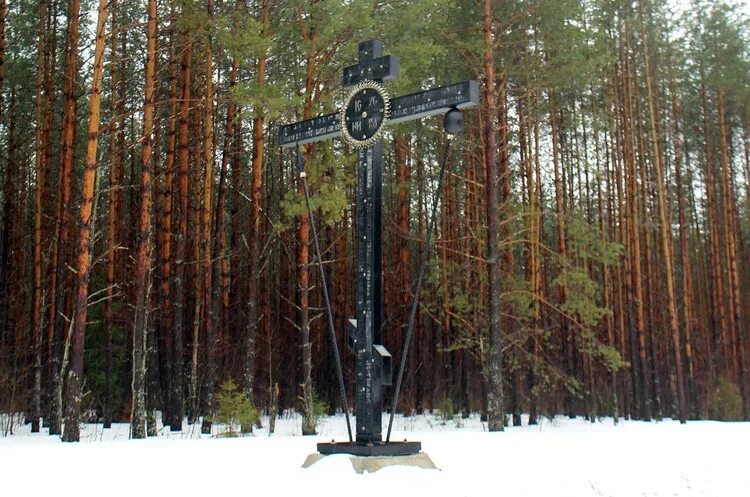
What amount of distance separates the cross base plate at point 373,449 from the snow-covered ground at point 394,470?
0.72 ft

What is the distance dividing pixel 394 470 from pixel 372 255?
2.22 m

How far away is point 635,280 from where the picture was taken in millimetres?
22875

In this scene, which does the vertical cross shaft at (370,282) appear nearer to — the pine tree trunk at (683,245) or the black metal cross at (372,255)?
the black metal cross at (372,255)

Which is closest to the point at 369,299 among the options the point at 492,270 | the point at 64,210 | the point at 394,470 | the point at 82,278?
the point at 394,470

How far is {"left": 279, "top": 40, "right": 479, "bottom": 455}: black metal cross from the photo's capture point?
24.9 feet

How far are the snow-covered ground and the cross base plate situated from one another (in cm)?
22

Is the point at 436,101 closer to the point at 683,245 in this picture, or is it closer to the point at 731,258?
the point at 683,245

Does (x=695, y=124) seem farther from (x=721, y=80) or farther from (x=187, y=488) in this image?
(x=187, y=488)

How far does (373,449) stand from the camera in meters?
7.27

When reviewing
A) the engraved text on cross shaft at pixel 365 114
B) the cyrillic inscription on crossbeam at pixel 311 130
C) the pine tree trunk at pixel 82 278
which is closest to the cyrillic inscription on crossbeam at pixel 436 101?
the engraved text on cross shaft at pixel 365 114

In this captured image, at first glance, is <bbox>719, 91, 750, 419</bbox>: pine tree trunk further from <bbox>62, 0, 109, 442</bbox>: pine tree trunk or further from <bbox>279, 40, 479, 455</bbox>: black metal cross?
<bbox>62, 0, 109, 442</bbox>: pine tree trunk

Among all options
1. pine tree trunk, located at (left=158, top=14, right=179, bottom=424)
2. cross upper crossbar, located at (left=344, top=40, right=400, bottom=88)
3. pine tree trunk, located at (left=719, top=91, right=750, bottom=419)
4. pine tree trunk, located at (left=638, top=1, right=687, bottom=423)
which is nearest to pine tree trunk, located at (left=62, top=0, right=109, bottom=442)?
pine tree trunk, located at (left=158, top=14, right=179, bottom=424)

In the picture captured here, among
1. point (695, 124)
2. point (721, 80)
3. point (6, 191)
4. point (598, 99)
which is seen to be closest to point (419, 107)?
point (6, 191)

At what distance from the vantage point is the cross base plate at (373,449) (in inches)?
287
